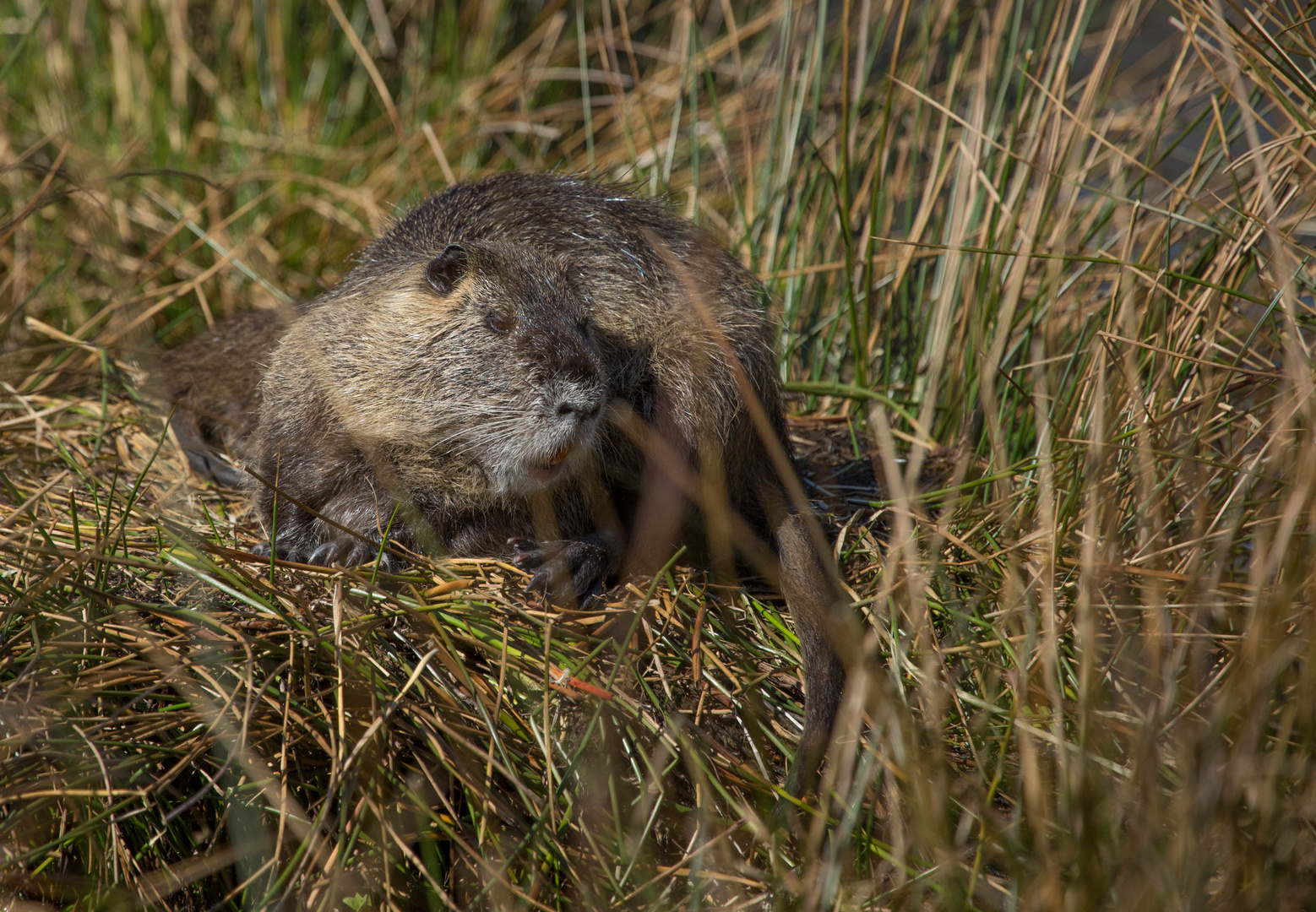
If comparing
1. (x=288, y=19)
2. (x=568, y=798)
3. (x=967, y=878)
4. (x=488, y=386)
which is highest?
(x=288, y=19)

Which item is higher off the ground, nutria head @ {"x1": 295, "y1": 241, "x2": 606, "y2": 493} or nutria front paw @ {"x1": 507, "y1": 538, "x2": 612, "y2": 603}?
nutria head @ {"x1": 295, "y1": 241, "x2": 606, "y2": 493}

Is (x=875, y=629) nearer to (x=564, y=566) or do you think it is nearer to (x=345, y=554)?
(x=564, y=566)

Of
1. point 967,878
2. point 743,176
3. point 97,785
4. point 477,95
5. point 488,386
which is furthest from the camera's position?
point 477,95

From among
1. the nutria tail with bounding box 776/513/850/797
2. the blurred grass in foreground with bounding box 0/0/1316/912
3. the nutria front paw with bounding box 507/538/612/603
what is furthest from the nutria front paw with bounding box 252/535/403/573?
the nutria tail with bounding box 776/513/850/797

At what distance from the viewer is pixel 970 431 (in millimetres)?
2820

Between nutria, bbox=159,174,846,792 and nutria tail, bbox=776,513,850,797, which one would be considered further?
nutria, bbox=159,174,846,792

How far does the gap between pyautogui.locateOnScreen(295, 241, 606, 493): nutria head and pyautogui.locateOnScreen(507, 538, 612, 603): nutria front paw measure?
0.56 ft

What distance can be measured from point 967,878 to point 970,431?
59.8 inches

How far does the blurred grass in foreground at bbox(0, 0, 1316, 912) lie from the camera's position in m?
1.55

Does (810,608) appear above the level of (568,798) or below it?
above

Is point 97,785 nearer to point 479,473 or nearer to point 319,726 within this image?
point 319,726

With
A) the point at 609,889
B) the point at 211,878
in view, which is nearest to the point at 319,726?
the point at 211,878

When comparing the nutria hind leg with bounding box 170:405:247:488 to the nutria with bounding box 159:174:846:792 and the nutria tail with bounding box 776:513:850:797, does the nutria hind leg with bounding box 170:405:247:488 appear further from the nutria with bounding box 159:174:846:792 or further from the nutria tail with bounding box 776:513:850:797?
the nutria tail with bounding box 776:513:850:797

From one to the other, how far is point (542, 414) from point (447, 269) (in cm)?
48
